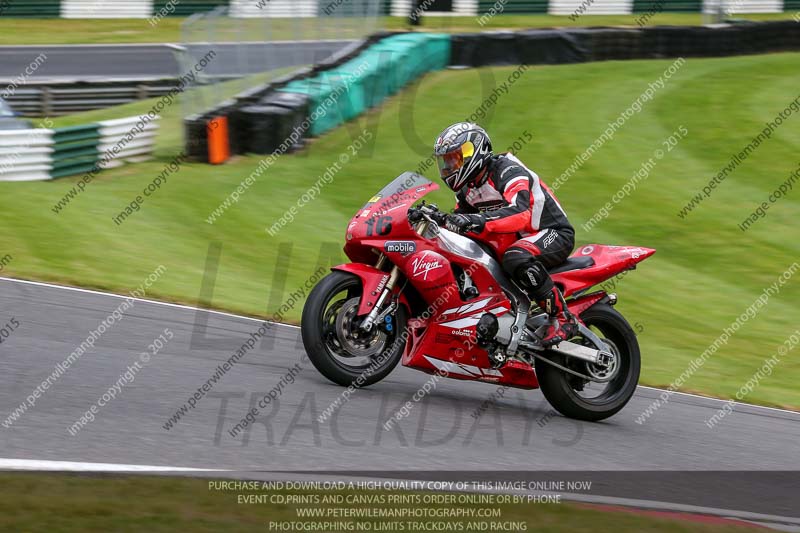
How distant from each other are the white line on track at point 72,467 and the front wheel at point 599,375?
2.89 m

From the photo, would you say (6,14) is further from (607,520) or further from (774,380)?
(607,520)

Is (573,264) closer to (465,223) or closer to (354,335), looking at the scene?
(465,223)

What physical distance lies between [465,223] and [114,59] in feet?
74.8

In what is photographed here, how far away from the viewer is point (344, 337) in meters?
7.01

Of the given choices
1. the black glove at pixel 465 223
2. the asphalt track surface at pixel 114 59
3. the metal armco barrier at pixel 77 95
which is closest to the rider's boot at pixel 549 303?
the black glove at pixel 465 223

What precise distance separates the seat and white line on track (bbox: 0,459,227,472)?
311 cm

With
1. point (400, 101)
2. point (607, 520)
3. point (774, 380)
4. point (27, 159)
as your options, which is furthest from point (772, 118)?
point (607, 520)

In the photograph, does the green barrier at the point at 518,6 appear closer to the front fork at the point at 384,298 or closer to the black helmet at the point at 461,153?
the black helmet at the point at 461,153

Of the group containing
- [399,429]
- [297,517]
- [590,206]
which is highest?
[297,517]

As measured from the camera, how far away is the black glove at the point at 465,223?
6.98 meters

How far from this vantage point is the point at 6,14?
3166 cm

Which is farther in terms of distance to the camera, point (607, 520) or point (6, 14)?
point (6, 14)

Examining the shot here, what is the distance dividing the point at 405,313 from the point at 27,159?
33.0ft

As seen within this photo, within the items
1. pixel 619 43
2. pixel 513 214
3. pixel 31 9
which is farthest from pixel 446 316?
pixel 31 9
